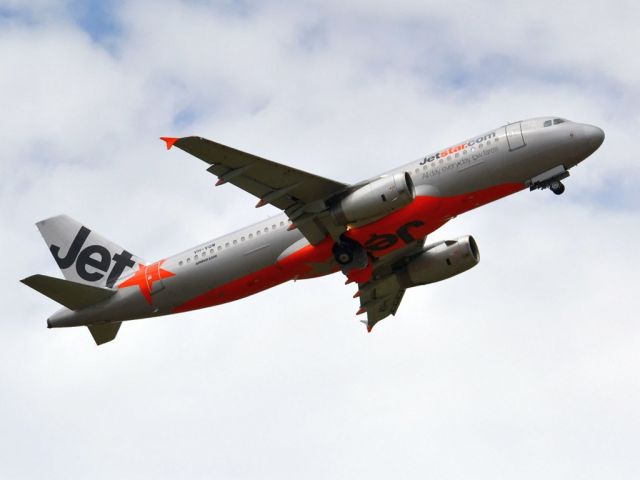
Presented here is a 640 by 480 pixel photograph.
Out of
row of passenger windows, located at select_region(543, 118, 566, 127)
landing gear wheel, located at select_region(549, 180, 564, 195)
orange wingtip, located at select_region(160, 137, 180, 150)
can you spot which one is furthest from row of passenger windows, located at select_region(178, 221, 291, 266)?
row of passenger windows, located at select_region(543, 118, 566, 127)

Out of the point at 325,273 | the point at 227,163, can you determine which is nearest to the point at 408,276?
the point at 325,273

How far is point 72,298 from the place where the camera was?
169 feet

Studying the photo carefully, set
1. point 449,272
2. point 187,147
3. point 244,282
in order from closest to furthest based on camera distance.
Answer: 1. point 187,147
2. point 244,282
3. point 449,272

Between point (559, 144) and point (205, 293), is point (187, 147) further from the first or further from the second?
point (559, 144)

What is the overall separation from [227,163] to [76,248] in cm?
1358

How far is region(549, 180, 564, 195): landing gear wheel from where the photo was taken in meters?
47.7

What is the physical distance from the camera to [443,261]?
5481 centimetres

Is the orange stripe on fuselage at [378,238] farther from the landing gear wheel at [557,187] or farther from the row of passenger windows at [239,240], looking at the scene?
the row of passenger windows at [239,240]

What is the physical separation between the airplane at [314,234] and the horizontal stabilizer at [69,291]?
52mm

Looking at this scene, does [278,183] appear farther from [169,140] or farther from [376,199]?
[169,140]

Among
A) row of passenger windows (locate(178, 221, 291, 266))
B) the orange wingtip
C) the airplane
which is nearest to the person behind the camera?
the orange wingtip

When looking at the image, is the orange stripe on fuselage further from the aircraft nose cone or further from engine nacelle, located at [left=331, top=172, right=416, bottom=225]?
the aircraft nose cone

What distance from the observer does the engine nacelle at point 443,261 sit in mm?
54688

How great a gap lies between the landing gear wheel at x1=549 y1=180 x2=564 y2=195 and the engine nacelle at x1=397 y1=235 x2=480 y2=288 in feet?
25.6
